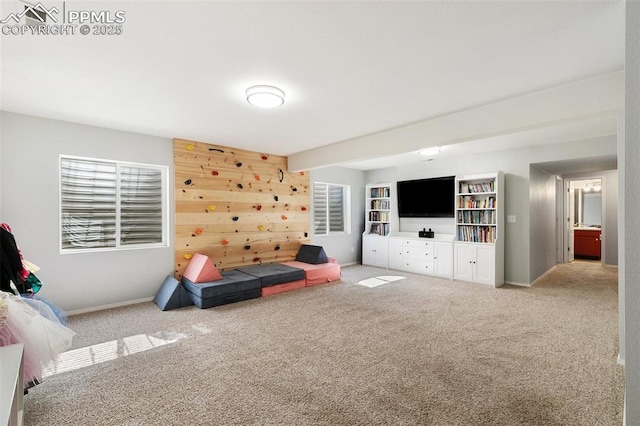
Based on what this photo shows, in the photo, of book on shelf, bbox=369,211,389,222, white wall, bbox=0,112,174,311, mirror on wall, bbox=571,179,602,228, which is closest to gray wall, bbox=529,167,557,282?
book on shelf, bbox=369,211,389,222

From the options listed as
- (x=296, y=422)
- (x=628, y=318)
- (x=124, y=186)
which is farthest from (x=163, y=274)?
(x=628, y=318)

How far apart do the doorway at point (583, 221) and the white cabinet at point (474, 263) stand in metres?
3.98

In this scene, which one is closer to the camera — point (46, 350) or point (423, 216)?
point (46, 350)

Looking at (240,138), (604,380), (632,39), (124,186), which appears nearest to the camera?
(632,39)

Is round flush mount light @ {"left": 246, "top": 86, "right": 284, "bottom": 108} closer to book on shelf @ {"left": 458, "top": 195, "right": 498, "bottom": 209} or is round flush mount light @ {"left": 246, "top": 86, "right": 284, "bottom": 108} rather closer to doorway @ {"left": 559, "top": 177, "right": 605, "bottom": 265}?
book on shelf @ {"left": 458, "top": 195, "right": 498, "bottom": 209}

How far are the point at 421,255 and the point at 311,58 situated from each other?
16.3 ft

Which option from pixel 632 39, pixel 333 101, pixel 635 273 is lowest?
pixel 635 273

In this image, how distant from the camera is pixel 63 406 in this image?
6.60ft

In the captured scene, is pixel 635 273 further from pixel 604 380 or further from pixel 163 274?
pixel 163 274

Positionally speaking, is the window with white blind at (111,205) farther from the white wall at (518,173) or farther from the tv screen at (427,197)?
the white wall at (518,173)

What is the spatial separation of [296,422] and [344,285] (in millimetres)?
3499

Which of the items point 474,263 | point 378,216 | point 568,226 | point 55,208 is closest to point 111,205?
point 55,208

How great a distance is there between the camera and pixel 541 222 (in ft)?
19.6

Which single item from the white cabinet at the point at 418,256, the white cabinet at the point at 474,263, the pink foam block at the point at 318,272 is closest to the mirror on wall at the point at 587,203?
the white cabinet at the point at 474,263
